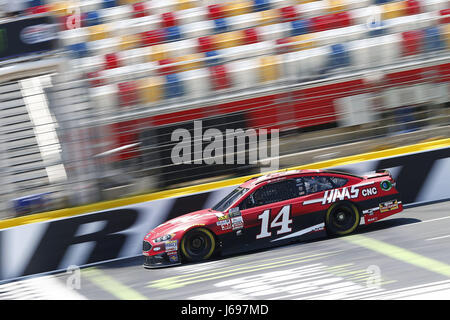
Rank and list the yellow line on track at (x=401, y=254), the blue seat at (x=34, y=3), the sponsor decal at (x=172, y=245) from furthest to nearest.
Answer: the blue seat at (x=34, y=3)
the sponsor decal at (x=172, y=245)
the yellow line on track at (x=401, y=254)

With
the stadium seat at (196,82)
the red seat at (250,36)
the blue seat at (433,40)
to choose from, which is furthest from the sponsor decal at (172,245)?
the red seat at (250,36)

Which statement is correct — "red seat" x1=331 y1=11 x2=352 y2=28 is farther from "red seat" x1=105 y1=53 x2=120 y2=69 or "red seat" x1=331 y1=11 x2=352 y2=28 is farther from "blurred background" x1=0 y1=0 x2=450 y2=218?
"red seat" x1=105 y1=53 x2=120 y2=69

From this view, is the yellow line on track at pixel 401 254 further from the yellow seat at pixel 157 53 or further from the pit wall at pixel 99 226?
the yellow seat at pixel 157 53

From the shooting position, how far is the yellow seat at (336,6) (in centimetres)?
1469

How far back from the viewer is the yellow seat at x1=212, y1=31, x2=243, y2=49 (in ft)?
46.7

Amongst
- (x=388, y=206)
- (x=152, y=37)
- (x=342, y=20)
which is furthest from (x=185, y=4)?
(x=388, y=206)

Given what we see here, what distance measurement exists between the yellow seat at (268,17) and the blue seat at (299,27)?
0.52 metres

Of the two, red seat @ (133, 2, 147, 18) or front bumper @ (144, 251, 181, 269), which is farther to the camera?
red seat @ (133, 2, 147, 18)

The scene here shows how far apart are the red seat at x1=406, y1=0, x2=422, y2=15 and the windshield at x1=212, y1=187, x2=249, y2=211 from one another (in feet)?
22.6

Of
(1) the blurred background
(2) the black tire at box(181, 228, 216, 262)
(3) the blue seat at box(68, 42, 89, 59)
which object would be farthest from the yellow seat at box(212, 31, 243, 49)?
(2) the black tire at box(181, 228, 216, 262)

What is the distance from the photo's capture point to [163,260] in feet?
30.6

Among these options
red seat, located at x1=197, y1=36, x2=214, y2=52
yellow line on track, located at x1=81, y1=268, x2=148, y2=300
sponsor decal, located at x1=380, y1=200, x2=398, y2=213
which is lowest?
yellow line on track, located at x1=81, y1=268, x2=148, y2=300

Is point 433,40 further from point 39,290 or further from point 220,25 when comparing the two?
point 39,290

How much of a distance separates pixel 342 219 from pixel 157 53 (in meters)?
6.49
